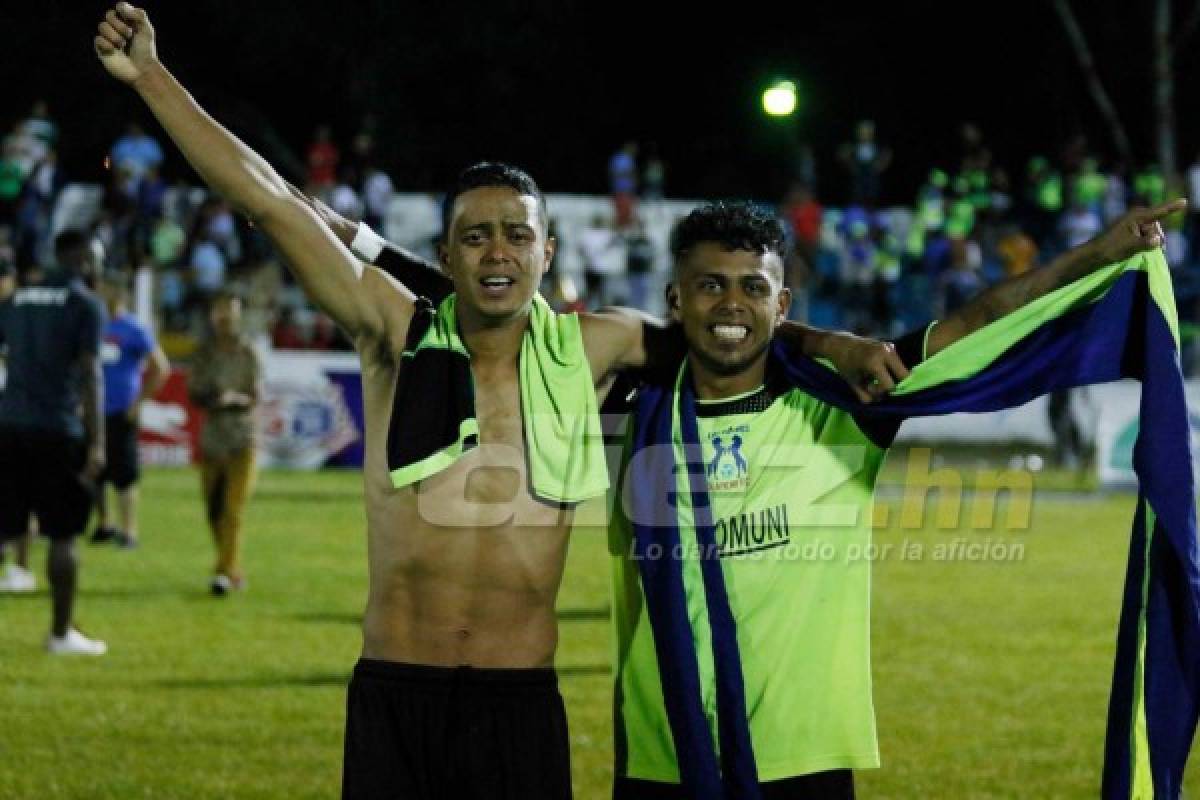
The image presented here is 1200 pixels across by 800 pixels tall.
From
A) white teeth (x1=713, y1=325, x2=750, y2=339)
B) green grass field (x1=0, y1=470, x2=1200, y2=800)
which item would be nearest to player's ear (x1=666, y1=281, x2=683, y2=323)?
white teeth (x1=713, y1=325, x2=750, y2=339)

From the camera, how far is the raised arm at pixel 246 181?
5.32 meters

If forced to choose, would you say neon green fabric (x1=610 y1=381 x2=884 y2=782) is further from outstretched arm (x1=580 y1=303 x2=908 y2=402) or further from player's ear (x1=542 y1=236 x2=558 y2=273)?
player's ear (x1=542 y1=236 x2=558 y2=273)

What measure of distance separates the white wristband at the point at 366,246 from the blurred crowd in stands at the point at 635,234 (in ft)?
67.4

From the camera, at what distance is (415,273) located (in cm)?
610

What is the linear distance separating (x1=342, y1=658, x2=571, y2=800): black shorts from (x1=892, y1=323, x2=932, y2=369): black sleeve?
1.32 meters

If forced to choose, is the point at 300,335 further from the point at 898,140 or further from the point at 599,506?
the point at 599,506

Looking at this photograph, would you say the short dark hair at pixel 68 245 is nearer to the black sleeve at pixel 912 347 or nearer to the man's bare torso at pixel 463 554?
the man's bare torso at pixel 463 554

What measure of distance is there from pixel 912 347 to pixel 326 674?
654 cm

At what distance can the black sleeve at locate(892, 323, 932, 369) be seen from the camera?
5629 mm

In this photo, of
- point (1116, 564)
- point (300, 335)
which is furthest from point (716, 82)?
point (1116, 564)

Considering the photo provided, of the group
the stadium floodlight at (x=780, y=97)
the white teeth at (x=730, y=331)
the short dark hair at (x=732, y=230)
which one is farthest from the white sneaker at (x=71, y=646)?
the white teeth at (x=730, y=331)

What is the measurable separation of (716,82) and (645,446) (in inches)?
1371

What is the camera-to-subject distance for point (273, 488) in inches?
943

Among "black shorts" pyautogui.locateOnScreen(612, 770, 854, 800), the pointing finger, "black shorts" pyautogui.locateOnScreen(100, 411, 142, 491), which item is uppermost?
"black shorts" pyautogui.locateOnScreen(100, 411, 142, 491)
